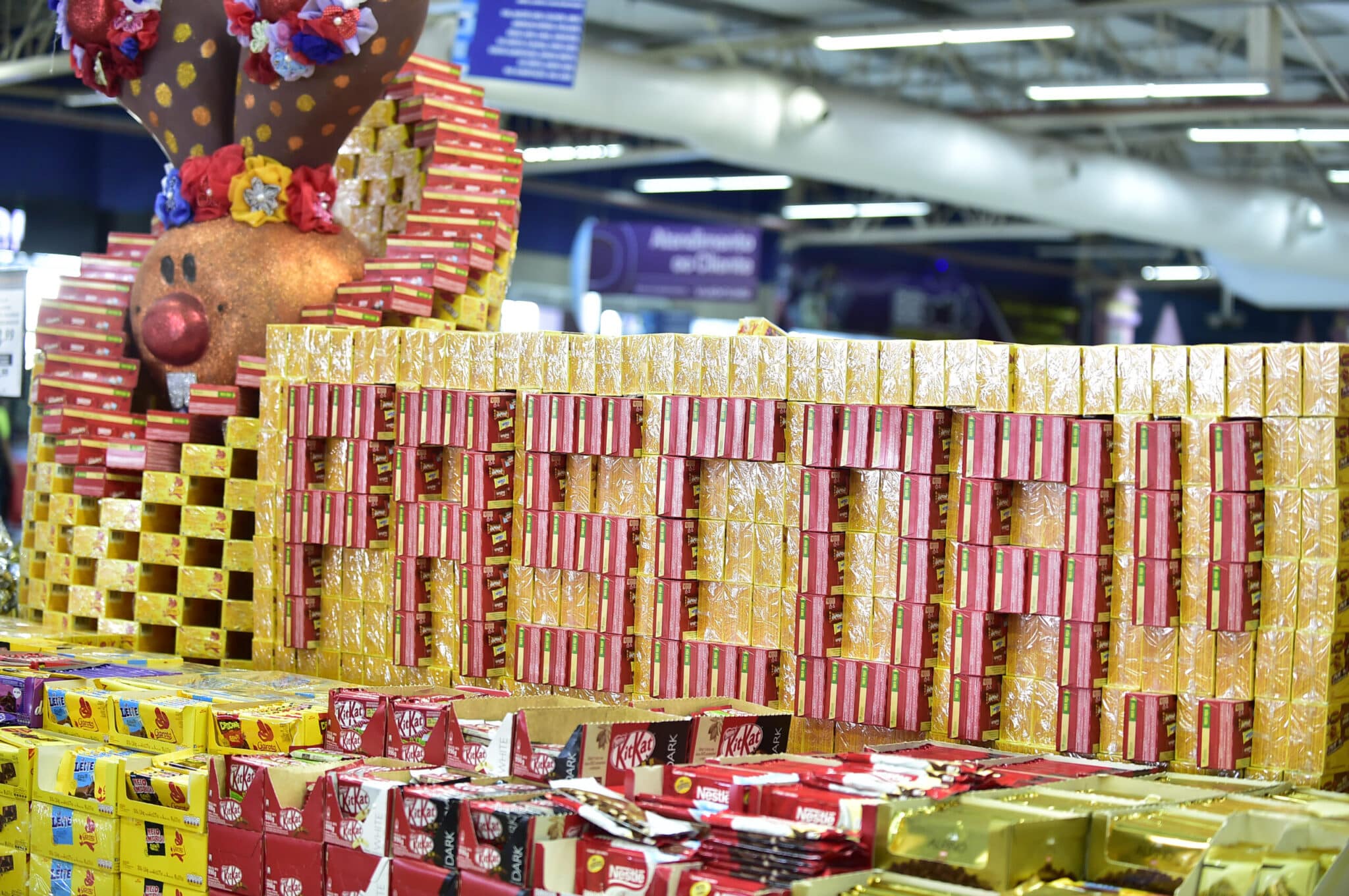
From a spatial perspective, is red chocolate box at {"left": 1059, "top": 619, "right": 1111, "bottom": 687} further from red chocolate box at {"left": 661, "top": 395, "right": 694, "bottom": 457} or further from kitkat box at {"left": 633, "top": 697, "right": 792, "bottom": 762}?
red chocolate box at {"left": 661, "top": 395, "right": 694, "bottom": 457}

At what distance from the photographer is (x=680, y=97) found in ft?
54.1

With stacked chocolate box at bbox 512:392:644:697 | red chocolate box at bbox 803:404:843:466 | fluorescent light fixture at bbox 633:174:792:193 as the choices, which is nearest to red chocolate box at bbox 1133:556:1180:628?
red chocolate box at bbox 803:404:843:466

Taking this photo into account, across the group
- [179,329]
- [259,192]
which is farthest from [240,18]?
[179,329]

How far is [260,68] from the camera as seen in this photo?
24.7ft

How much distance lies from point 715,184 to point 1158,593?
21.1 metres

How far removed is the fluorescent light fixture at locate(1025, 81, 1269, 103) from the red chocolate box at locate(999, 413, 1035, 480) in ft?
37.8

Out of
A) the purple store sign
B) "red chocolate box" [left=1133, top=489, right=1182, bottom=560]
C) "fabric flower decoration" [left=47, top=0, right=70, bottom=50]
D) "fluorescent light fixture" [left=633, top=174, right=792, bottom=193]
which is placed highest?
"fluorescent light fixture" [left=633, top=174, right=792, bottom=193]

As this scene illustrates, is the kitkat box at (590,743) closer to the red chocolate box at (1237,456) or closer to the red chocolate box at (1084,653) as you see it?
the red chocolate box at (1084,653)

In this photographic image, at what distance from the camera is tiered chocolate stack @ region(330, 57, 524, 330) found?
7738 mm

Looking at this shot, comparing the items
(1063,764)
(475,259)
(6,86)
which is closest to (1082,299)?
(6,86)

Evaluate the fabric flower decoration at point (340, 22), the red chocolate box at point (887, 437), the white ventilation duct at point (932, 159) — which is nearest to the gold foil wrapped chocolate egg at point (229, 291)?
the fabric flower decoration at point (340, 22)

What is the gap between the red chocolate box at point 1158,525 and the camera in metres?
5.23

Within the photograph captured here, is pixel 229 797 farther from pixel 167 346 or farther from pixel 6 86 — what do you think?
pixel 6 86

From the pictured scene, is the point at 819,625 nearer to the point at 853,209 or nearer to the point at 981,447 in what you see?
the point at 981,447
